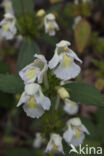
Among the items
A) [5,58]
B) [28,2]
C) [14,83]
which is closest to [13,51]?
[5,58]

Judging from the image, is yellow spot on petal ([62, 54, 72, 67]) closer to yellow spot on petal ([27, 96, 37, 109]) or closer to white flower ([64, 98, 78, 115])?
yellow spot on petal ([27, 96, 37, 109])

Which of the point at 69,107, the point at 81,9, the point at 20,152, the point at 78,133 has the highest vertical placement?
the point at 81,9

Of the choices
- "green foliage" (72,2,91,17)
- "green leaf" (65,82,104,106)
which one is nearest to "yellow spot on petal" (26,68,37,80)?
"green leaf" (65,82,104,106)

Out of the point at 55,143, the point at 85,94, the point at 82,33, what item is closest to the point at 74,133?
the point at 55,143

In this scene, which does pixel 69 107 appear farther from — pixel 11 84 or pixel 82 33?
pixel 11 84

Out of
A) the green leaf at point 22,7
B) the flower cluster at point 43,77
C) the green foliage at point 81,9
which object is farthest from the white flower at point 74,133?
the green foliage at point 81,9

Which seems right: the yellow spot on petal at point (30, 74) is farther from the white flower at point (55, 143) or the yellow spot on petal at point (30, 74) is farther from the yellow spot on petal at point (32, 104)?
the white flower at point (55, 143)

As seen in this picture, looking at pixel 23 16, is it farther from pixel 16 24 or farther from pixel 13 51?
pixel 13 51
